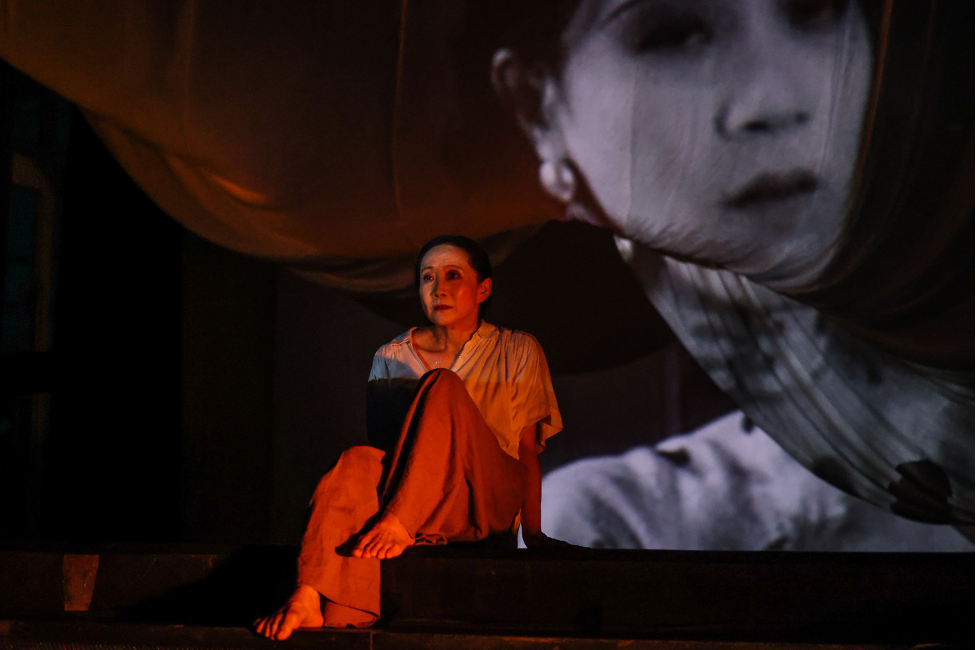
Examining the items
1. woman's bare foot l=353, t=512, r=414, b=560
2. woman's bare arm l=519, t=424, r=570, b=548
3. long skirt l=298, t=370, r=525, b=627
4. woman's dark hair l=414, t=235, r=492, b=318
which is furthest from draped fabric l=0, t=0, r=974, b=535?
woman's bare foot l=353, t=512, r=414, b=560

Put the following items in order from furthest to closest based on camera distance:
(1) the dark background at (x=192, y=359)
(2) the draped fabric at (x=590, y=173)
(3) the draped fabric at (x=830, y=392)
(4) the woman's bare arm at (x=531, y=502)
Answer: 1. (1) the dark background at (x=192, y=359)
2. (3) the draped fabric at (x=830, y=392)
3. (2) the draped fabric at (x=590, y=173)
4. (4) the woman's bare arm at (x=531, y=502)

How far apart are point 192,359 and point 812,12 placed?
237 centimetres

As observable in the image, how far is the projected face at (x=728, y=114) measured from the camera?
7.54 feet

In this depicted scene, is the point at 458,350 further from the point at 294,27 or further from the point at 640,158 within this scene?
the point at 294,27

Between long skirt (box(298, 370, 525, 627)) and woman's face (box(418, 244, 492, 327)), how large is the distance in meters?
0.30

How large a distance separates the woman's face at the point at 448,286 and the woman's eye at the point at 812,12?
51.9 inches

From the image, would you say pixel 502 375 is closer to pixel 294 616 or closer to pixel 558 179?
pixel 294 616

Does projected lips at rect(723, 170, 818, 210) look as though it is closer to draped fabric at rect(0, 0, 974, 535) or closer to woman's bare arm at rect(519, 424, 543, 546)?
draped fabric at rect(0, 0, 974, 535)

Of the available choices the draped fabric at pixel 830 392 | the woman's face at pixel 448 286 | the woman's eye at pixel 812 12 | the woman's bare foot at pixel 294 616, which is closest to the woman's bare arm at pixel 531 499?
the woman's face at pixel 448 286

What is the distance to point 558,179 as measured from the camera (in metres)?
2.51

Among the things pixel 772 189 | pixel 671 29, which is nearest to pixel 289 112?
pixel 671 29

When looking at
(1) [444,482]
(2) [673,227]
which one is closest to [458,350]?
(1) [444,482]

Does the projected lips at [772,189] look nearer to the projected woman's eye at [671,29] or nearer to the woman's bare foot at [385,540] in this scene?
the projected woman's eye at [671,29]

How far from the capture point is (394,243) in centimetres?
270
